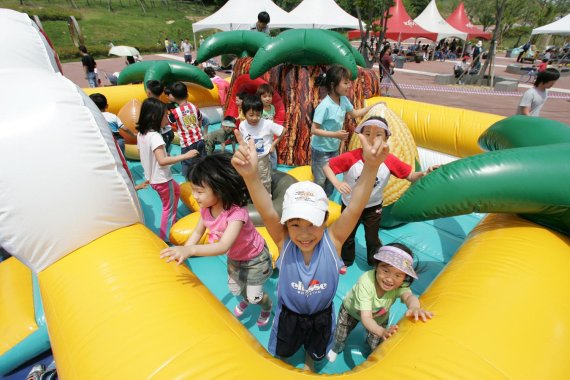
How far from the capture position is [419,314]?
140cm

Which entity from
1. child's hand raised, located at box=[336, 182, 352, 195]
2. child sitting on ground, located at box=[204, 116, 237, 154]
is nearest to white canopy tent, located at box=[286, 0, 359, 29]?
child sitting on ground, located at box=[204, 116, 237, 154]

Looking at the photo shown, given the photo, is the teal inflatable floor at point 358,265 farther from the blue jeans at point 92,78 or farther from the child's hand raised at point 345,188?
the blue jeans at point 92,78

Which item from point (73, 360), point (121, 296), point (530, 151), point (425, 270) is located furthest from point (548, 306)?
point (73, 360)

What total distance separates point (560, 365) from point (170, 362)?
1.40 metres

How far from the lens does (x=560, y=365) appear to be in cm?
120

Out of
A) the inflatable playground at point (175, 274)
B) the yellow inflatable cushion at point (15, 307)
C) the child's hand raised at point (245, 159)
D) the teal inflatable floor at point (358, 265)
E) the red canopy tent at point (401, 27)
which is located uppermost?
the red canopy tent at point (401, 27)

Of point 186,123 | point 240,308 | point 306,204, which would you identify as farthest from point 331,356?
point 186,123

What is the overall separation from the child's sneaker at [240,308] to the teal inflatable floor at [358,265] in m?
0.04

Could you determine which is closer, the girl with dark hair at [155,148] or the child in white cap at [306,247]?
the child in white cap at [306,247]

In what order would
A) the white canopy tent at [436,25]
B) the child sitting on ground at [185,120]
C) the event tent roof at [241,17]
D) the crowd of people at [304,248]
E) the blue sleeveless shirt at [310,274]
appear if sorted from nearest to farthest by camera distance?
the crowd of people at [304,248]
the blue sleeveless shirt at [310,274]
the child sitting on ground at [185,120]
the event tent roof at [241,17]
the white canopy tent at [436,25]

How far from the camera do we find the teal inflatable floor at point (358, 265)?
1951 mm

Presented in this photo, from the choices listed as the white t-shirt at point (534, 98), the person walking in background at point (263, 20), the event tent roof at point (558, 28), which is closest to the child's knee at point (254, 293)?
the white t-shirt at point (534, 98)

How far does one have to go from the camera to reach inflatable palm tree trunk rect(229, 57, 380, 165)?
4.47 metres

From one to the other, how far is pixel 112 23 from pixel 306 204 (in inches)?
1245
